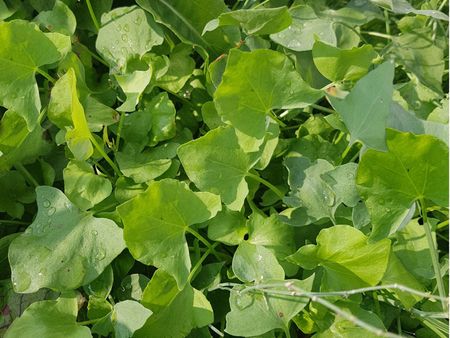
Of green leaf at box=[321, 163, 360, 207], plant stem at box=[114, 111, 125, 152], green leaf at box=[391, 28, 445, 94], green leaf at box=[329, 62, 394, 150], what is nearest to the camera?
green leaf at box=[329, 62, 394, 150]

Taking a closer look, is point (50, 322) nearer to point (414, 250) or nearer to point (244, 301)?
point (244, 301)

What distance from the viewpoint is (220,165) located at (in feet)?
2.57

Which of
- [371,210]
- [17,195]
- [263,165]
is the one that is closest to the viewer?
[371,210]

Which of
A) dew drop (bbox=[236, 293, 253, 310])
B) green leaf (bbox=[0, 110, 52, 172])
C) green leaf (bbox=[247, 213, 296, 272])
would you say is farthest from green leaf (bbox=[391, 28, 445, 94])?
green leaf (bbox=[0, 110, 52, 172])

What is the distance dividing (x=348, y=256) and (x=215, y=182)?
0.18 metres

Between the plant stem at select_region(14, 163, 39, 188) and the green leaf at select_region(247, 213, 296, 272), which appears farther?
the plant stem at select_region(14, 163, 39, 188)

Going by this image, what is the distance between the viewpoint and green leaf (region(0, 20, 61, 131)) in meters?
0.82

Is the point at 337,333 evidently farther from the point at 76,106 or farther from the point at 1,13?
the point at 1,13

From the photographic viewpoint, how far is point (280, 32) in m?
0.92

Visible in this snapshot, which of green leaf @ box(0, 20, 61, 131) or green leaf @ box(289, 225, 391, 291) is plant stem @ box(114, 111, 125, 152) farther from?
green leaf @ box(289, 225, 391, 291)

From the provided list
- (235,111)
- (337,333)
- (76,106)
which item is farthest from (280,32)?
(337,333)

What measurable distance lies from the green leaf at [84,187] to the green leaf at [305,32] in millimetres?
320

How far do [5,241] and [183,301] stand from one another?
0.28 meters

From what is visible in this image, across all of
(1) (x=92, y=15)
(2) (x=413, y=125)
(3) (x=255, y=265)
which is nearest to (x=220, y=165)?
(3) (x=255, y=265)
